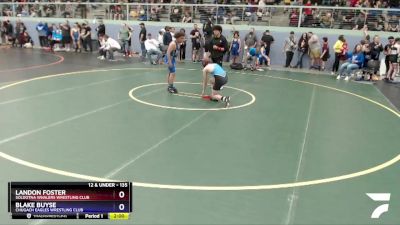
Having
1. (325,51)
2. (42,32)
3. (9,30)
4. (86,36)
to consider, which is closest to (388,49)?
(325,51)

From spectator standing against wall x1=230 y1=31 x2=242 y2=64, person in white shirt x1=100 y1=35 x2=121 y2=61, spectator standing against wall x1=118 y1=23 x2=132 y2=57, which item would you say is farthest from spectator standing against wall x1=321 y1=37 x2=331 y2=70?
spectator standing against wall x1=118 y1=23 x2=132 y2=57

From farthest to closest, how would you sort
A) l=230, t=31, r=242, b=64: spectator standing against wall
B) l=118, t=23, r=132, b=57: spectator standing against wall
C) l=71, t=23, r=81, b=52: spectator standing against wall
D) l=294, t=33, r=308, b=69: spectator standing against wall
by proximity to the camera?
l=71, t=23, r=81, b=52: spectator standing against wall → l=118, t=23, r=132, b=57: spectator standing against wall → l=230, t=31, r=242, b=64: spectator standing against wall → l=294, t=33, r=308, b=69: spectator standing against wall

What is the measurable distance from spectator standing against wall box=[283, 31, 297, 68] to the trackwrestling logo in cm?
1425

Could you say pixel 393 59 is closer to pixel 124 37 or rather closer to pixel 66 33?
pixel 124 37

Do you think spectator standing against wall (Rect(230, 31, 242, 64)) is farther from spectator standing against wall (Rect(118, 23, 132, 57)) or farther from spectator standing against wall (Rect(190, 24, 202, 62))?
spectator standing against wall (Rect(118, 23, 132, 57))

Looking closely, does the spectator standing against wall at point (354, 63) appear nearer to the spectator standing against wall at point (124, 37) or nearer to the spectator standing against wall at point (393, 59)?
the spectator standing against wall at point (393, 59)

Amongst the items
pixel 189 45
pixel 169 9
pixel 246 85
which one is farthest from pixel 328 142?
pixel 169 9

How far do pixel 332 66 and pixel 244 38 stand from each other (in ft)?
15.1

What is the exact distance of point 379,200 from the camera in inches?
221
